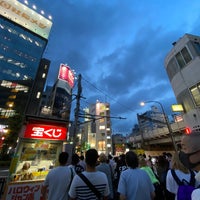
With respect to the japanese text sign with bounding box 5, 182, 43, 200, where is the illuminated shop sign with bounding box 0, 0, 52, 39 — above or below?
above

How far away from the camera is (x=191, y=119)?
1620 cm

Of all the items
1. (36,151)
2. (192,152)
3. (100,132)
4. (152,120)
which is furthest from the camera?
(100,132)

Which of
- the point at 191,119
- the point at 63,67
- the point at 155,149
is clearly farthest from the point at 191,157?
Answer: the point at 155,149

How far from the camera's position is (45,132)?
723 centimetres

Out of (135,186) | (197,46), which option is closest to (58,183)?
(135,186)

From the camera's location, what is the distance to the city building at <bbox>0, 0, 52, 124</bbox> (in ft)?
146

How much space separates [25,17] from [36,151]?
61.3 m

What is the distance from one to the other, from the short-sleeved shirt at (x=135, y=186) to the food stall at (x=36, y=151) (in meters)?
4.26

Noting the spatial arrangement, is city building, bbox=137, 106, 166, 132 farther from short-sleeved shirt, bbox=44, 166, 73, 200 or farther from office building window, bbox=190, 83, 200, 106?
short-sleeved shirt, bbox=44, 166, 73, 200

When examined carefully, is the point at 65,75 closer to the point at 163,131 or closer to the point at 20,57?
the point at 163,131

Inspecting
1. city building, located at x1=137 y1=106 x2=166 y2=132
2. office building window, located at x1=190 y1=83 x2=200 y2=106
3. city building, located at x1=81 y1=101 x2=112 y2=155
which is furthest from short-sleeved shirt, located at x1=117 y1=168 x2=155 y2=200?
city building, located at x1=81 y1=101 x2=112 y2=155

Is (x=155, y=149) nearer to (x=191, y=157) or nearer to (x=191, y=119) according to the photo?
→ (x=191, y=119)

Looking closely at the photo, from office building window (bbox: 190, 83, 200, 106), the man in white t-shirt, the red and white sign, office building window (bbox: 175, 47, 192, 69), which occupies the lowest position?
the man in white t-shirt

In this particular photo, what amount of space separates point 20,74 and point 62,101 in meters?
21.9
